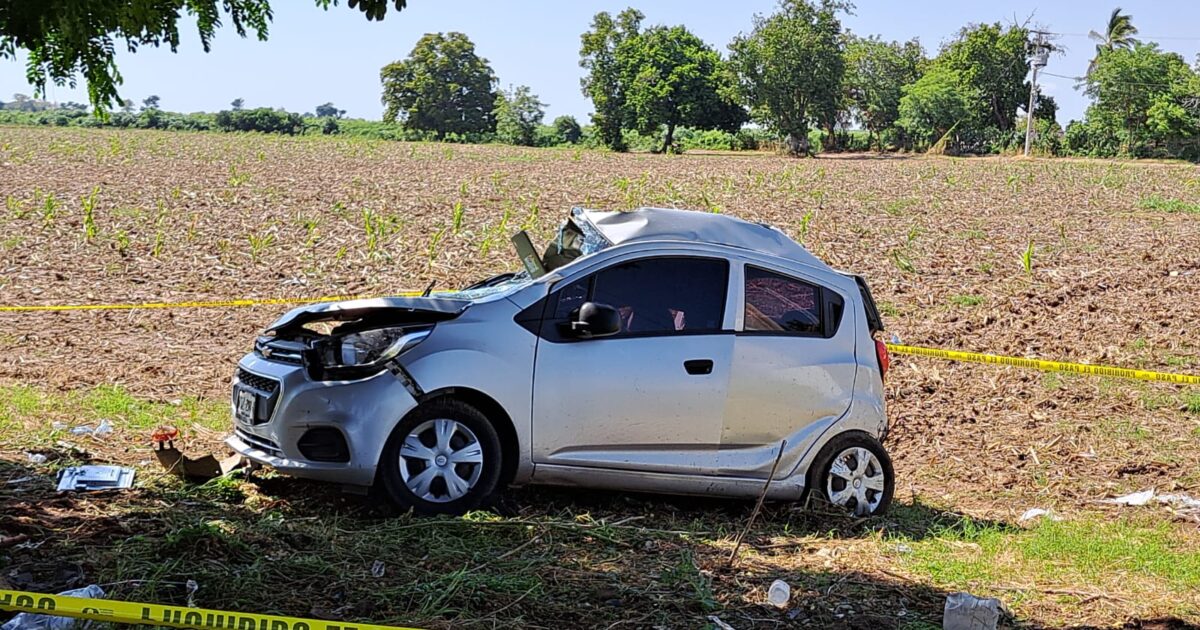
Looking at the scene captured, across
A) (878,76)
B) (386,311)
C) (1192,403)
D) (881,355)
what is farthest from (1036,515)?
(878,76)

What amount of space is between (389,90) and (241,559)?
116 metres

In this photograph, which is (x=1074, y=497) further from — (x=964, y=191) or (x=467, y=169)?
(x=467, y=169)

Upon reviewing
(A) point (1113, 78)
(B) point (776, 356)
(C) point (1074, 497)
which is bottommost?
(C) point (1074, 497)

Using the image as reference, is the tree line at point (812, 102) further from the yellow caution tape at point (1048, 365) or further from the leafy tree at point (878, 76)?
the yellow caution tape at point (1048, 365)

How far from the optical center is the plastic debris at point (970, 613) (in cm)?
531

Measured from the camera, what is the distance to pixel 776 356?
771 cm

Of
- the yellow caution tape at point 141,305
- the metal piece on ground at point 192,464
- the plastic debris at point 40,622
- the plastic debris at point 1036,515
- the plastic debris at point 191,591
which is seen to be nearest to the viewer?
the plastic debris at point 40,622

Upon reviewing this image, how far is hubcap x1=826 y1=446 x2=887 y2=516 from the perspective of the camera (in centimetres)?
792

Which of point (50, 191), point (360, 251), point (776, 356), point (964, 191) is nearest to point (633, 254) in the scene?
point (776, 356)

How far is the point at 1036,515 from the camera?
8.55m

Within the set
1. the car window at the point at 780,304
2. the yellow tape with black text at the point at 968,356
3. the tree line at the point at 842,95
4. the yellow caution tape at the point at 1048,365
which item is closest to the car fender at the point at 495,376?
the car window at the point at 780,304

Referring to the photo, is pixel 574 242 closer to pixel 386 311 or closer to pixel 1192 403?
pixel 386 311

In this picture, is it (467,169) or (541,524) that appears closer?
(541,524)

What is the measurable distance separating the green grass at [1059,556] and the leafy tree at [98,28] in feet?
13.9
